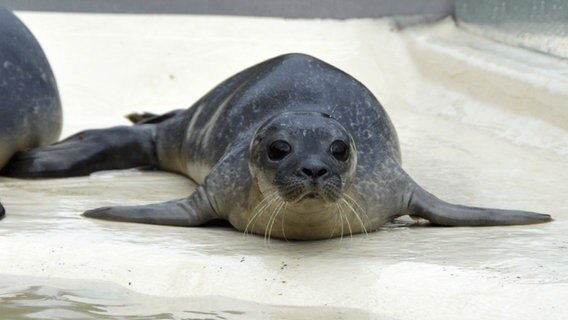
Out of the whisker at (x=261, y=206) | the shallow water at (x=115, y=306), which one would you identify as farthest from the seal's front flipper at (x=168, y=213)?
the shallow water at (x=115, y=306)

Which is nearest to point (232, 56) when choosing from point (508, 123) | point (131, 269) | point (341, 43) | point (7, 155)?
point (341, 43)

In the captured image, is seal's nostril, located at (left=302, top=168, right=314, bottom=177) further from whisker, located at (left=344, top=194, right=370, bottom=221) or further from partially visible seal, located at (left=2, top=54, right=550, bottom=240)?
whisker, located at (left=344, top=194, right=370, bottom=221)

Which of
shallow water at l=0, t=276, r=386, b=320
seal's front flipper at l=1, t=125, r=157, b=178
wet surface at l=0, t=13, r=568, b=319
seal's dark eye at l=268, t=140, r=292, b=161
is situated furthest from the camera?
seal's front flipper at l=1, t=125, r=157, b=178

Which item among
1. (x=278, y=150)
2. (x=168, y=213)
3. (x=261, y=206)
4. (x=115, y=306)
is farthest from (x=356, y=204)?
(x=115, y=306)

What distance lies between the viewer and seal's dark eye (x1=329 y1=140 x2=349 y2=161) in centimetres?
423

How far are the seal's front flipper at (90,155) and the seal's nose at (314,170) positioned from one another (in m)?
2.08

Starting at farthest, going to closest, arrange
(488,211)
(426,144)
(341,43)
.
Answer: (341,43)
(426,144)
(488,211)

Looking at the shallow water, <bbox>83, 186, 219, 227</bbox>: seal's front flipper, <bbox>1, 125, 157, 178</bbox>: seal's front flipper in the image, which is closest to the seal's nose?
the shallow water

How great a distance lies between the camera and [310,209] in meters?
4.24

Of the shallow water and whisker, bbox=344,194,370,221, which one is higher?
whisker, bbox=344,194,370,221

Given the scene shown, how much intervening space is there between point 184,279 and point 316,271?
1.33 ft

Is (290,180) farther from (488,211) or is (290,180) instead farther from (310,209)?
(488,211)

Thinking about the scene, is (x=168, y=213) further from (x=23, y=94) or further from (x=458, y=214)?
(x=23, y=94)

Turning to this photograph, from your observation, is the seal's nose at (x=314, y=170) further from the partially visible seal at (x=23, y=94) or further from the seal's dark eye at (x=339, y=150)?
the partially visible seal at (x=23, y=94)
